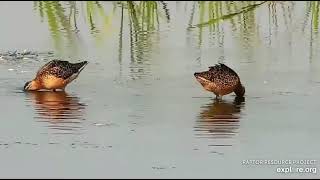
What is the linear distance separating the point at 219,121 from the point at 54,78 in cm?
Answer: 251

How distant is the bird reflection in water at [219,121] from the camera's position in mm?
9453

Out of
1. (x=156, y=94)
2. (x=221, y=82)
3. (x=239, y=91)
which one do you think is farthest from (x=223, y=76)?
(x=156, y=94)

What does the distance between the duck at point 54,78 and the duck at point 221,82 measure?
1.34 metres

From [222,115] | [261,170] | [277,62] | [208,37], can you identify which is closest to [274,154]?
[261,170]

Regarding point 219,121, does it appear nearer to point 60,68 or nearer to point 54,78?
point 54,78

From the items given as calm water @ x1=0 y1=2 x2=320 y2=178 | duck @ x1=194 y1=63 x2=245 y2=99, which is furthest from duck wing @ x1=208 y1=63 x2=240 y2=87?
calm water @ x1=0 y1=2 x2=320 y2=178

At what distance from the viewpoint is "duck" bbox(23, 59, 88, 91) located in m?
12.0

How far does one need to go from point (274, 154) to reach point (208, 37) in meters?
6.61

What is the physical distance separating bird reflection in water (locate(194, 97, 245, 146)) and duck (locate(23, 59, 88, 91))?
65.0 inches

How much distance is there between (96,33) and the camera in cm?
1540

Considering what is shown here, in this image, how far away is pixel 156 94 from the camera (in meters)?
11.4

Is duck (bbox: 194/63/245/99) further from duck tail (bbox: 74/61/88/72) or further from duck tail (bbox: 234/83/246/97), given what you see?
duck tail (bbox: 74/61/88/72)

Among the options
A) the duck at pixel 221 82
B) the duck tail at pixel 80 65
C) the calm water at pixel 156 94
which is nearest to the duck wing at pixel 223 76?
the duck at pixel 221 82

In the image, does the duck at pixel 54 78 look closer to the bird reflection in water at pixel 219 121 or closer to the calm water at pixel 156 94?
the calm water at pixel 156 94
